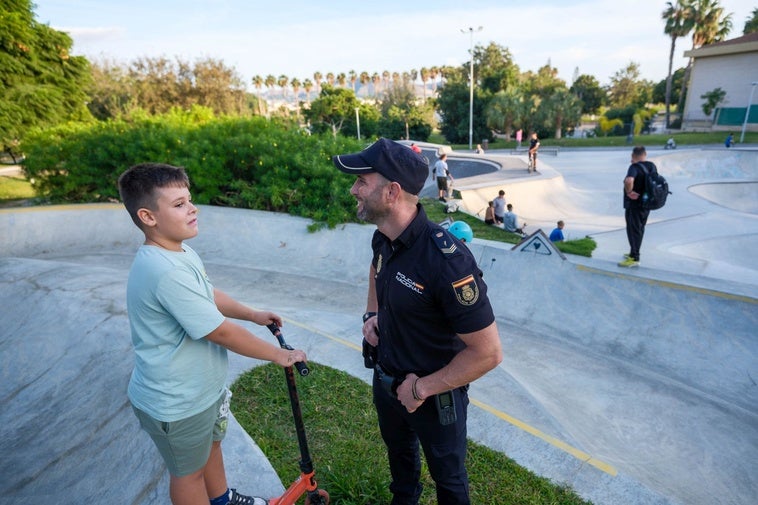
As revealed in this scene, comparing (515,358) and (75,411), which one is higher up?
(75,411)

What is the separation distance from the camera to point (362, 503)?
2.91 meters

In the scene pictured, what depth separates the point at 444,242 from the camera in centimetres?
200

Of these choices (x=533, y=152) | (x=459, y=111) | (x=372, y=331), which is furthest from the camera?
(x=459, y=111)

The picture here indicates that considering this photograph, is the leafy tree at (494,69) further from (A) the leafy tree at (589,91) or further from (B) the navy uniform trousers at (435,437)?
(B) the navy uniform trousers at (435,437)

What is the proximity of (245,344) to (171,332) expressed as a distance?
14.4 inches

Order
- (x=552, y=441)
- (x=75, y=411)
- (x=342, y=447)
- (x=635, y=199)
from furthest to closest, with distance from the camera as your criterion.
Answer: (x=635, y=199) < (x=75, y=411) < (x=552, y=441) < (x=342, y=447)

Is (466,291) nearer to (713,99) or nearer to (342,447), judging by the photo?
(342,447)

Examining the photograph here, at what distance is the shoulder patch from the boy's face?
1.26 meters

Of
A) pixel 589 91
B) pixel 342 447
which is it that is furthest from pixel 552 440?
pixel 589 91

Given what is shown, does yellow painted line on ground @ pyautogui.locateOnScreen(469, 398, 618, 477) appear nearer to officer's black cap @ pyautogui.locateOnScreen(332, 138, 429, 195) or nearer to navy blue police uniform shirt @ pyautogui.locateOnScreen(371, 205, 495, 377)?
navy blue police uniform shirt @ pyautogui.locateOnScreen(371, 205, 495, 377)

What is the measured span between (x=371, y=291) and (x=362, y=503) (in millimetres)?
1550

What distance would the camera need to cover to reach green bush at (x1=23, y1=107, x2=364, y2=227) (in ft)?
34.6

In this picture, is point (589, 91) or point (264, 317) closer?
point (264, 317)

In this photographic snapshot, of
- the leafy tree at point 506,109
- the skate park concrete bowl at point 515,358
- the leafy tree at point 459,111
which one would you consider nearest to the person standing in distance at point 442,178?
the skate park concrete bowl at point 515,358
